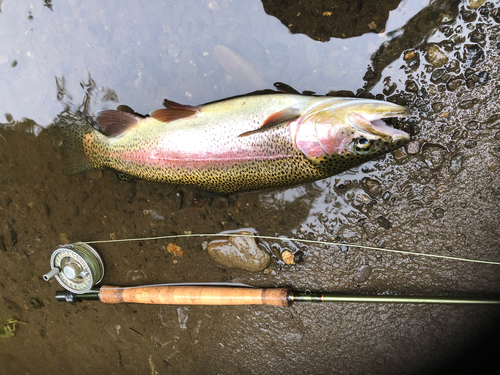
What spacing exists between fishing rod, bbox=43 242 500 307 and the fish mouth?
1.10m

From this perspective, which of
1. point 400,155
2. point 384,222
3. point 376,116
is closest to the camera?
point 376,116

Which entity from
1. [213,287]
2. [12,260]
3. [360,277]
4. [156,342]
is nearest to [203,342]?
[156,342]

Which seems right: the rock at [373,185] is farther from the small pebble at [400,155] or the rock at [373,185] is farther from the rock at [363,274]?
the rock at [363,274]

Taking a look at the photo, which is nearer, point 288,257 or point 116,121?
point 116,121

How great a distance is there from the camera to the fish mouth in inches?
64.0

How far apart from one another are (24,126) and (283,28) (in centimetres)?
211

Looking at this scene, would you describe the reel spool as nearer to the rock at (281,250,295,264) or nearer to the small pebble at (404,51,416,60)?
the rock at (281,250,295,264)

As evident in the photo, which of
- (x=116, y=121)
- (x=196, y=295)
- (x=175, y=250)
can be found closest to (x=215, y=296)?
(x=196, y=295)

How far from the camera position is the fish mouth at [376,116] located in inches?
64.0

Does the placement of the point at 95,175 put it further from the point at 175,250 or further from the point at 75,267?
the point at 175,250

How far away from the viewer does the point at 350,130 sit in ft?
5.38

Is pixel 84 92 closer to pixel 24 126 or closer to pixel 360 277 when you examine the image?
pixel 24 126

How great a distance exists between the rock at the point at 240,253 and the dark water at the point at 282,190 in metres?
0.09

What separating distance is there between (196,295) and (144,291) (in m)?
0.43
